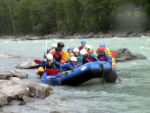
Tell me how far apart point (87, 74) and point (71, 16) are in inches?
2250

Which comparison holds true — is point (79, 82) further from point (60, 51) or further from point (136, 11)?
point (136, 11)

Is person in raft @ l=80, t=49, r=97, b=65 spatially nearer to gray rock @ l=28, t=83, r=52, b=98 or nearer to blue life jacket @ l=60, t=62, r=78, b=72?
blue life jacket @ l=60, t=62, r=78, b=72

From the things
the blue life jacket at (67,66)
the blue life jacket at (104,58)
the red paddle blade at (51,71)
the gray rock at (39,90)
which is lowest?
the gray rock at (39,90)

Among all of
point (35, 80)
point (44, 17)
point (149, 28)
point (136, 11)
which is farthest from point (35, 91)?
point (44, 17)

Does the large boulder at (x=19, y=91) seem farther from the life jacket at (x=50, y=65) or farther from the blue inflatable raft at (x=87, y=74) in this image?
the life jacket at (x=50, y=65)

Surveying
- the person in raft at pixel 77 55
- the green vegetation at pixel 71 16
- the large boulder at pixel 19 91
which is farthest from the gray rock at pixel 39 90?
the green vegetation at pixel 71 16

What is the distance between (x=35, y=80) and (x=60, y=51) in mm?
1499

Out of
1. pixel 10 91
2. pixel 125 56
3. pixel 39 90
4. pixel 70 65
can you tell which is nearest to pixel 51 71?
pixel 70 65

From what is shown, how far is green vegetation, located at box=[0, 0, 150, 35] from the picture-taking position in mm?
53234

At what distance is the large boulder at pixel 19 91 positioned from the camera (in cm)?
851

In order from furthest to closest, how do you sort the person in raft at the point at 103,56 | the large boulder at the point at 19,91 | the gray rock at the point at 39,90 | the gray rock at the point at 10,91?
the person in raft at the point at 103,56
the gray rock at the point at 39,90
the large boulder at the point at 19,91
the gray rock at the point at 10,91

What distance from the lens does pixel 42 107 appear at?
327 inches

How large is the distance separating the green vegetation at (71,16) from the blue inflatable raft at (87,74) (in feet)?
126

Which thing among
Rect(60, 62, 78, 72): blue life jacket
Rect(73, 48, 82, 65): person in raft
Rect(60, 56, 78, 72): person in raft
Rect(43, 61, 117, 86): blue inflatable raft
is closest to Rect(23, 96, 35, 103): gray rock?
Rect(43, 61, 117, 86): blue inflatable raft
